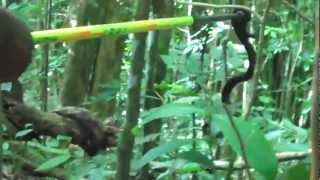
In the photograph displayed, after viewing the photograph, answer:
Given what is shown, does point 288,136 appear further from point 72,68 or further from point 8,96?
point 72,68

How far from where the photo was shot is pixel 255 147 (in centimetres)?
112

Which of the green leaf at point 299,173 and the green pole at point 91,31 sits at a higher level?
the green pole at point 91,31

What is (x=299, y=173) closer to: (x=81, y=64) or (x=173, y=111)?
(x=173, y=111)

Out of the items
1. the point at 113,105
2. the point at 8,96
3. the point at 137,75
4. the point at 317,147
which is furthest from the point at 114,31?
the point at 113,105

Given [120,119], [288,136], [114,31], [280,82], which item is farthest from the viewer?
[280,82]

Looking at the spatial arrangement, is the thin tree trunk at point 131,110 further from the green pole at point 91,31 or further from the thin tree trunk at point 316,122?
the thin tree trunk at point 316,122

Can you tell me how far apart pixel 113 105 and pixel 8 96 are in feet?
2.83

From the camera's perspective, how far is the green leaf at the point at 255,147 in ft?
3.61

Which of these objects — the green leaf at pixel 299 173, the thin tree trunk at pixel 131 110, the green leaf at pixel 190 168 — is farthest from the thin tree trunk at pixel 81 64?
the green leaf at pixel 299 173

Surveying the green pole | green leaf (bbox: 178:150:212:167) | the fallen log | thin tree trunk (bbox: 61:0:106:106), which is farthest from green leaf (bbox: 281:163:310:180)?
thin tree trunk (bbox: 61:0:106:106)

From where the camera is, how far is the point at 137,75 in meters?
1.39

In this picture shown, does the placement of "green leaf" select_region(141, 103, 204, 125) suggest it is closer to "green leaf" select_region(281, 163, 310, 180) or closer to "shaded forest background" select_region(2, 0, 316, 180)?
"shaded forest background" select_region(2, 0, 316, 180)

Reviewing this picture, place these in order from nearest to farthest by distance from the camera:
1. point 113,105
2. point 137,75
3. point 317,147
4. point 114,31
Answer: point 317,147 < point 114,31 < point 137,75 < point 113,105

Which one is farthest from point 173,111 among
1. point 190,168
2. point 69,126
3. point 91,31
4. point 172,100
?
point 69,126
